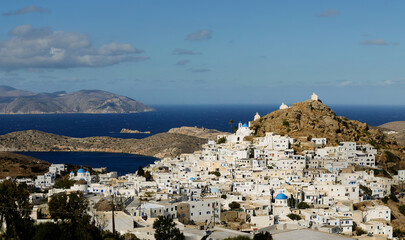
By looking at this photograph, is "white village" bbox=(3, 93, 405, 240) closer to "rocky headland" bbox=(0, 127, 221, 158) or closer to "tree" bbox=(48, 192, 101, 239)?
"tree" bbox=(48, 192, 101, 239)

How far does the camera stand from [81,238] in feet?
90.6

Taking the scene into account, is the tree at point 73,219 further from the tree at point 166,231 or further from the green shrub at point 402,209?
the green shrub at point 402,209

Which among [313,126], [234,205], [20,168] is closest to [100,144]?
[20,168]

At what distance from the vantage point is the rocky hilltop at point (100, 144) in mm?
115062

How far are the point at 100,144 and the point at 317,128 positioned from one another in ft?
228

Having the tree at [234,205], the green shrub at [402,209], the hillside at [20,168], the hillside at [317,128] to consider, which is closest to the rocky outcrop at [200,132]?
the hillside at [317,128]

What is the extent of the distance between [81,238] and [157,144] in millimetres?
91789

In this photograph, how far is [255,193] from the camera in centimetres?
4859

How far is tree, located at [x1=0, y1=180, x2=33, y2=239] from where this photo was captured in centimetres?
2795

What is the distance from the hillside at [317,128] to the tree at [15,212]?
4054 cm

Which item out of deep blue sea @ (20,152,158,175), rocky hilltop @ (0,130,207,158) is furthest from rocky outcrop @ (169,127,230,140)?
deep blue sea @ (20,152,158,175)

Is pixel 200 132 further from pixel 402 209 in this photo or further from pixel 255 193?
pixel 402 209

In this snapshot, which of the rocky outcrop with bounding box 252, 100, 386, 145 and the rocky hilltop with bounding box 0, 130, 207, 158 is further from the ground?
the rocky outcrop with bounding box 252, 100, 386, 145

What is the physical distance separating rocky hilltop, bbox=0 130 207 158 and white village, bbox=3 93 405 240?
45.1 m
